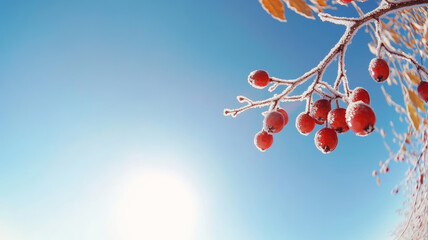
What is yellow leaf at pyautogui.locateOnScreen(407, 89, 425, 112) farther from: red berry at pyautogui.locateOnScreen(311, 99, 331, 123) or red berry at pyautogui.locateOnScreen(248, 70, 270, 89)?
red berry at pyautogui.locateOnScreen(248, 70, 270, 89)

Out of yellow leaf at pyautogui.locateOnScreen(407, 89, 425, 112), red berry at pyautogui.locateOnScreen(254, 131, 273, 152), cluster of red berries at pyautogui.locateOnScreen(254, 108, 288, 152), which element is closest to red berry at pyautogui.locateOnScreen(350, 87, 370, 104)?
cluster of red berries at pyautogui.locateOnScreen(254, 108, 288, 152)

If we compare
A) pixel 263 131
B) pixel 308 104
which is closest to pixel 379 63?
pixel 308 104

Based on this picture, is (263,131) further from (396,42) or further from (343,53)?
(396,42)

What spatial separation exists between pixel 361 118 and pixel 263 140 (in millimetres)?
587

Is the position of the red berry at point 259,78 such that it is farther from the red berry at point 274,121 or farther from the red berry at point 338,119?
the red berry at point 338,119

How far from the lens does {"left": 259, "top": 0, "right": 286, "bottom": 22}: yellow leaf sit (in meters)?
1.46

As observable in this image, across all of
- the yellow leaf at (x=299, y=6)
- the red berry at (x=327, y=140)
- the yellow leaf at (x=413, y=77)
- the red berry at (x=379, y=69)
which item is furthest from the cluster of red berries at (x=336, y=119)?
the yellow leaf at (x=413, y=77)

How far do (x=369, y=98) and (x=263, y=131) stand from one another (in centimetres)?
64

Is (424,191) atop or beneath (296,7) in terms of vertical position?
beneath

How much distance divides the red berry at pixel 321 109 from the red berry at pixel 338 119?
0.10m

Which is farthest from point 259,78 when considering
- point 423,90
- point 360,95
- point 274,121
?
point 423,90

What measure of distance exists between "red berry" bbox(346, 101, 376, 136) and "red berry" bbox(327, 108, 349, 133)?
155 millimetres

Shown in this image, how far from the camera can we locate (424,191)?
144 inches

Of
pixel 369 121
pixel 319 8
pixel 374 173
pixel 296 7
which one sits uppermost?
pixel 374 173
